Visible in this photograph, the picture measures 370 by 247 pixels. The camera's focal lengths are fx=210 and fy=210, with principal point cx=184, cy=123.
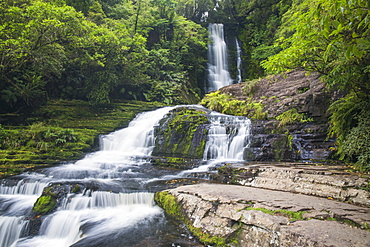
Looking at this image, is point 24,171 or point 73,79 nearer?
point 24,171

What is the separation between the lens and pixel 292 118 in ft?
29.5

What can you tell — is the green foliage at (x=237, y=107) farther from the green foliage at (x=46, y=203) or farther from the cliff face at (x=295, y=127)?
the green foliage at (x=46, y=203)

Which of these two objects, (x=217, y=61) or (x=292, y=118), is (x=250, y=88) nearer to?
(x=292, y=118)

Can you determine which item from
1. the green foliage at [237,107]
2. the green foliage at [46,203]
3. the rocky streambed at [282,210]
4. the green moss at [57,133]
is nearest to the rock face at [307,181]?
the rocky streambed at [282,210]

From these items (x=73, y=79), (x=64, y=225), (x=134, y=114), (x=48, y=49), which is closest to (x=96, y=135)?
(x=134, y=114)

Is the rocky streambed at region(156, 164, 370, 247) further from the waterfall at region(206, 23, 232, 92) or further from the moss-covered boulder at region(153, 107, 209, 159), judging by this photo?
the waterfall at region(206, 23, 232, 92)

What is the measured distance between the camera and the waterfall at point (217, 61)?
21.3m

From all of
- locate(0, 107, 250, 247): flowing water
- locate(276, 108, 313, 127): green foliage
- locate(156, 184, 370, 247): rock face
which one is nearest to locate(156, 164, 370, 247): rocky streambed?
locate(156, 184, 370, 247): rock face

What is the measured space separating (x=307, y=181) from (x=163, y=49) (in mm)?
16519

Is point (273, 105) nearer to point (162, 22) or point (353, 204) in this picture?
point (353, 204)

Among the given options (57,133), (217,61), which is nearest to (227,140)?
(57,133)

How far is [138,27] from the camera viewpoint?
18.2 metres

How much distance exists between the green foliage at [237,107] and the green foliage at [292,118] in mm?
1283

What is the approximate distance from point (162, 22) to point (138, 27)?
8.44ft
